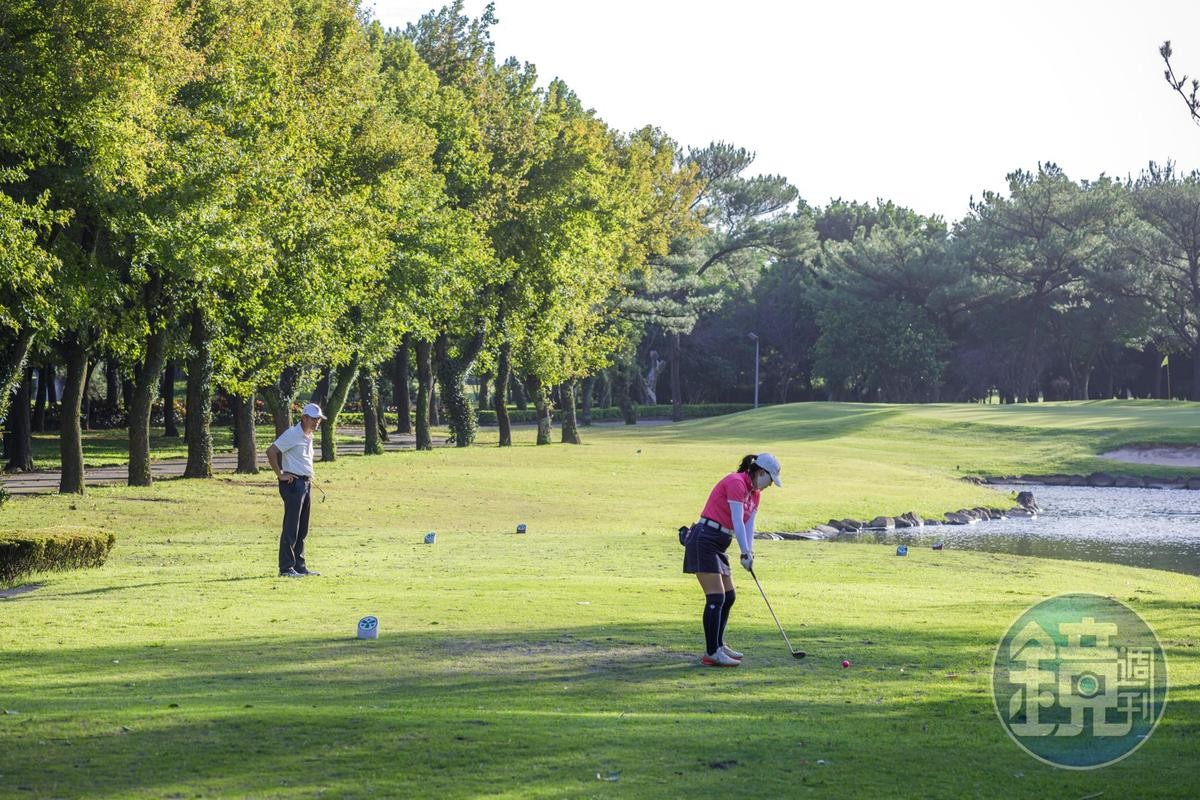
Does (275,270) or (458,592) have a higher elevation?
(275,270)

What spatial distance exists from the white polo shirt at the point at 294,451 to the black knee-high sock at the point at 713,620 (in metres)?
8.99

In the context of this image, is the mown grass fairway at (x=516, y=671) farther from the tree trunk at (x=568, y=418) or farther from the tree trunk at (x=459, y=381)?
the tree trunk at (x=568, y=418)

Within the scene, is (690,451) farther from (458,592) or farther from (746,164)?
(746,164)

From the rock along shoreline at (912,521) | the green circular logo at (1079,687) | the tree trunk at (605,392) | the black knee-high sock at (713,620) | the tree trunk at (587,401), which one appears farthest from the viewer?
the tree trunk at (605,392)

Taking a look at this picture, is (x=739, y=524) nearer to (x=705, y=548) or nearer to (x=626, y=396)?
(x=705, y=548)

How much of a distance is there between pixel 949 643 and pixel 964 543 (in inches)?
922

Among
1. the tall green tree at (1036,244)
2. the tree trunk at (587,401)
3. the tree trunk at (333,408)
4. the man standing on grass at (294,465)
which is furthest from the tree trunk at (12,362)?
the tall green tree at (1036,244)

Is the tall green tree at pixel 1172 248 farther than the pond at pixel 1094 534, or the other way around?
the tall green tree at pixel 1172 248

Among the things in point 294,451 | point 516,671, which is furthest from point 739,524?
point 294,451

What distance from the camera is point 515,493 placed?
148ft

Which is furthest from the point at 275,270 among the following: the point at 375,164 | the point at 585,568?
the point at 585,568

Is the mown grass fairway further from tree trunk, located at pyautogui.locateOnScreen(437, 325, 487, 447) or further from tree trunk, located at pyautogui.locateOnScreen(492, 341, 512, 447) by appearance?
tree trunk, located at pyautogui.locateOnScreen(492, 341, 512, 447)

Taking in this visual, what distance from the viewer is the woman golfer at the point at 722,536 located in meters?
14.2

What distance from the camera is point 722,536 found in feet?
47.5
